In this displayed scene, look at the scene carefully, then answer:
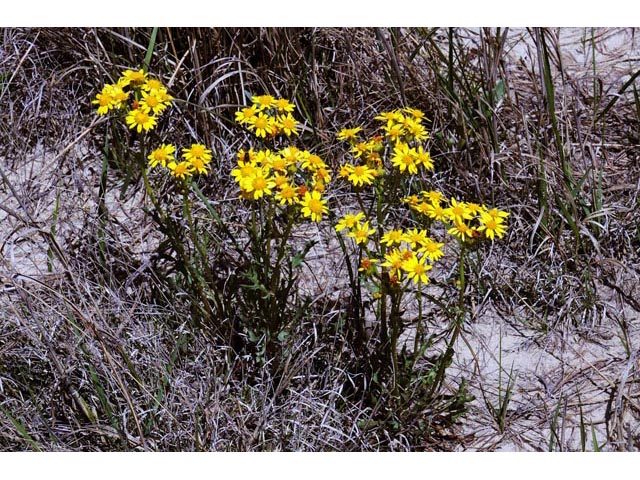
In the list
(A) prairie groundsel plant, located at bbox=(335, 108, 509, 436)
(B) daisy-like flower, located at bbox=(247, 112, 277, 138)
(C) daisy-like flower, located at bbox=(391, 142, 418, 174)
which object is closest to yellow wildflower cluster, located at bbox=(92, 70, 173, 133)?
(B) daisy-like flower, located at bbox=(247, 112, 277, 138)

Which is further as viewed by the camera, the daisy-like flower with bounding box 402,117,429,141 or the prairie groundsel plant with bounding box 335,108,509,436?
the daisy-like flower with bounding box 402,117,429,141

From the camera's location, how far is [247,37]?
3.06 metres

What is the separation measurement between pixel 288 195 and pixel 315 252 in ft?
2.86

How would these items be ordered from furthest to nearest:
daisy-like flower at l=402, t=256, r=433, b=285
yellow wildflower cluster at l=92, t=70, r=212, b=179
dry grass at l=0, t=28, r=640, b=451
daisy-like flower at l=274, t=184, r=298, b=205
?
dry grass at l=0, t=28, r=640, b=451
yellow wildflower cluster at l=92, t=70, r=212, b=179
daisy-like flower at l=274, t=184, r=298, b=205
daisy-like flower at l=402, t=256, r=433, b=285

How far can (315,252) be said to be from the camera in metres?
2.82

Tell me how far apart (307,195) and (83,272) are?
934mm

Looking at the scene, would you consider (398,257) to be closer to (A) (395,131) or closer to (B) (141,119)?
(A) (395,131)

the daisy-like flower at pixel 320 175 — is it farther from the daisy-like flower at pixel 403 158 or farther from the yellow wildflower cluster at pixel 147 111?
the yellow wildflower cluster at pixel 147 111

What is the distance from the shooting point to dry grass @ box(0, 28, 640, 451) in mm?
2289

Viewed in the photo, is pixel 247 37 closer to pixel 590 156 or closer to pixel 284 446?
pixel 590 156

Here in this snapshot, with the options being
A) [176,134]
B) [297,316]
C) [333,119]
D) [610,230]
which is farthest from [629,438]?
[176,134]

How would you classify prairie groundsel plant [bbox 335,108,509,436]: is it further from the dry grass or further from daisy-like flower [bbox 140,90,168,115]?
daisy-like flower [bbox 140,90,168,115]

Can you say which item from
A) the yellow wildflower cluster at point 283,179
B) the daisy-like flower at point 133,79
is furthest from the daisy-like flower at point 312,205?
the daisy-like flower at point 133,79

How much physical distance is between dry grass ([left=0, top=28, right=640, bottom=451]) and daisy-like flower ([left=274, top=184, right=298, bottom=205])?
18.9 inches
